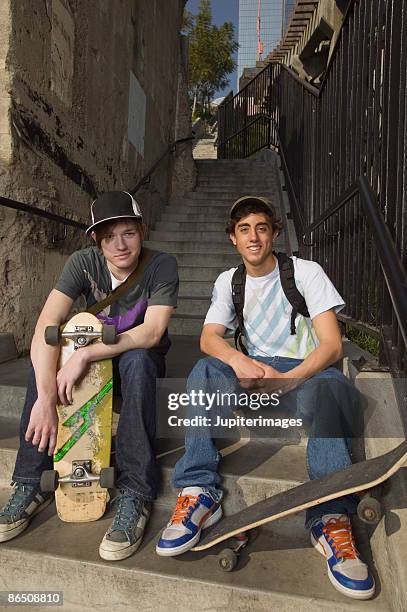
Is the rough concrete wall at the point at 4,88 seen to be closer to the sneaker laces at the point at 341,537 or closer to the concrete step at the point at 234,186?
the sneaker laces at the point at 341,537

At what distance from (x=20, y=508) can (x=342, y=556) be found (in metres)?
1.14

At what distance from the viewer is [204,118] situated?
2680 cm

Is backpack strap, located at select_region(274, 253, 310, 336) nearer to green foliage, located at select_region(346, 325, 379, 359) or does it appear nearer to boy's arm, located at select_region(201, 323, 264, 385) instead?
boy's arm, located at select_region(201, 323, 264, 385)

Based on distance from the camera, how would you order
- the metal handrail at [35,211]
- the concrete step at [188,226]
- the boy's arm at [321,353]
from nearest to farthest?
1. the boy's arm at [321,353]
2. the metal handrail at [35,211]
3. the concrete step at [188,226]

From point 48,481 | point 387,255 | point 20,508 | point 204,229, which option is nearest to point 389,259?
point 387,255

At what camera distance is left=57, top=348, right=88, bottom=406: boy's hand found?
1661 millimetres

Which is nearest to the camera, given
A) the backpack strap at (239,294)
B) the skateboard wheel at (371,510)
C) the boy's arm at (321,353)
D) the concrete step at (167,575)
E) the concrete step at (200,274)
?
the skateboard wheel at (371,510)

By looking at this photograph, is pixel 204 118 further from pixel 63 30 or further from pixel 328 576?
pixel 328 576

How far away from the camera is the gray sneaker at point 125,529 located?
4.82ft

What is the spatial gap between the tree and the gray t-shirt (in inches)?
1057

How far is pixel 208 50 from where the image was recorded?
25.9 m

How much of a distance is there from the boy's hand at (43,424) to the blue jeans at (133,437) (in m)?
0.09

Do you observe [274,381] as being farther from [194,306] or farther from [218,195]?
[218,195]

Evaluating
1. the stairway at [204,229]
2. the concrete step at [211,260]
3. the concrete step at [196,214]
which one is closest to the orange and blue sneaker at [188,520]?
the stairway at [204,229]
